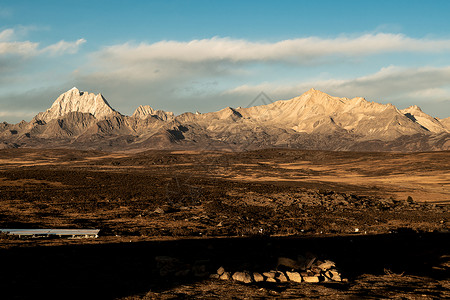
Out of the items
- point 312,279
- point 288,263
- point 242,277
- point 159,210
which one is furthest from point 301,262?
point 159,210

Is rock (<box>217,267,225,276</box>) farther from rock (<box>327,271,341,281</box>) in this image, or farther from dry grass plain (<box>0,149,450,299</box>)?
rock (<box>327,271,341,281</box>)

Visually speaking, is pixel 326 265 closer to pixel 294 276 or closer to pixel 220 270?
pixel 294 276

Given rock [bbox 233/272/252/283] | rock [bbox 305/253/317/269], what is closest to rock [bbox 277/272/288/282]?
rock [bbox 233/272/252/283]

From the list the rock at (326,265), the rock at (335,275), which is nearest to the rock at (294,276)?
the rock at (335,275)

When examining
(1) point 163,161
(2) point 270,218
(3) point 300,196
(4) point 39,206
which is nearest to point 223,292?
(2) point 270,218

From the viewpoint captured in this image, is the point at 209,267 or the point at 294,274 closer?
the point at 294,274

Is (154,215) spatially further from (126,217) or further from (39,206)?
(39,206)

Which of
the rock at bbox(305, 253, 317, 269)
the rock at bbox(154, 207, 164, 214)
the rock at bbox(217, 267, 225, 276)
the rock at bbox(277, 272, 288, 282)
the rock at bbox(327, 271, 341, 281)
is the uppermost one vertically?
the rock at bbox(217, 267, 225, 276)
